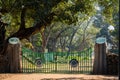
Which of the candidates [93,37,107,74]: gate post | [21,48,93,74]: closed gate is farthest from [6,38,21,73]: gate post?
[93,37,107,74]: gate post

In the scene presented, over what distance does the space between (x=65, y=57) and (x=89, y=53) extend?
7.06 feet

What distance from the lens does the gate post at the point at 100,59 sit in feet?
61.9

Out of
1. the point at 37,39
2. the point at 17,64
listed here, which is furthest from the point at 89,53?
the point at 37,39

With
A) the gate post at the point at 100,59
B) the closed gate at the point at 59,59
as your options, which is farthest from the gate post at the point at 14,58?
the gate post at the point at 100,59

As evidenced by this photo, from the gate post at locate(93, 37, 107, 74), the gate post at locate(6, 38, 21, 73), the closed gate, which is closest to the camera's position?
the gate post at locate(93, 37, 107, 74)

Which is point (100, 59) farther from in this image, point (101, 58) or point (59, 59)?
point (59, 59)

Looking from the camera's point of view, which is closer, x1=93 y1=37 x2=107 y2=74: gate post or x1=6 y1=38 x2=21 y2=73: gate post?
x1=93 y1=37 x2=107 y2=74: gate post

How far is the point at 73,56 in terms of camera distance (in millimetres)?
21188

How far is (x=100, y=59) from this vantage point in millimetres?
18922

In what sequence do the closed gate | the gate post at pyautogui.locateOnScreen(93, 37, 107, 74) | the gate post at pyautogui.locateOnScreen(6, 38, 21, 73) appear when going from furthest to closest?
the closed gate → the gate post at pyautogui.locateOnScreen(6, 38, 21, 73) → the gate post at pyautogui.locateOnScreen(93, 37, 107, 74)

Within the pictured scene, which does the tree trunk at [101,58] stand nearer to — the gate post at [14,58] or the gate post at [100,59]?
the gate post at [100,59]

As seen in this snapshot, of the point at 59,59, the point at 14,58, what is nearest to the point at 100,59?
the point at 59,59

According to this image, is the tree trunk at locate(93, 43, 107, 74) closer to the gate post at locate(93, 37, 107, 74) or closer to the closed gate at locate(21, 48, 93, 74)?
the gate post at locate(93, 37, 107, 74)

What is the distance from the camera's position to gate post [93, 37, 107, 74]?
18.9 m
